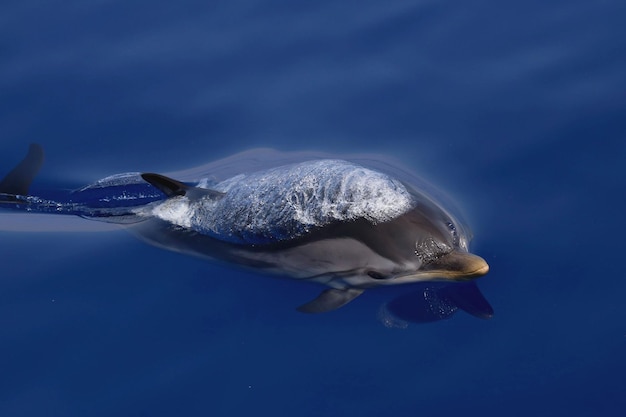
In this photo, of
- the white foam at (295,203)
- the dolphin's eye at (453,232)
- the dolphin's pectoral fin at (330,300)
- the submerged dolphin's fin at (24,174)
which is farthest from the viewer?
the submerged dolphin's fin at (24,174)

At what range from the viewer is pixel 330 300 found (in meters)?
5.72

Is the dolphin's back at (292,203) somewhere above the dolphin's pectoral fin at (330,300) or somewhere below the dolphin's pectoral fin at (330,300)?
above

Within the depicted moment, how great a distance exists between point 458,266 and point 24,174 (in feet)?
14.0

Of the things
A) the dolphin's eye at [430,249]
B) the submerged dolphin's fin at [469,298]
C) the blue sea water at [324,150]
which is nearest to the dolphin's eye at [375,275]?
the blue sea water at [324,150]

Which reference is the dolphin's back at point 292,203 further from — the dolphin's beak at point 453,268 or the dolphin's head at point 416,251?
the dolphin's beak at point 453,268

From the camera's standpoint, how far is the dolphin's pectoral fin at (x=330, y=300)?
563 centimetres

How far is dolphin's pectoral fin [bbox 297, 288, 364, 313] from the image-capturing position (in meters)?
5.63

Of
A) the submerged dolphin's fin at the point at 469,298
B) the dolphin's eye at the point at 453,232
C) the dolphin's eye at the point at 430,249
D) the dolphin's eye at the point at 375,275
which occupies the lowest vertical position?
the submerged dolphin's fin at the point at 469,298

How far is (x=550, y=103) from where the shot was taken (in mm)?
7480

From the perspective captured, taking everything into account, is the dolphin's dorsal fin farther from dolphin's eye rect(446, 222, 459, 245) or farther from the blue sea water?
dolphin's eye rect(446, 222, 459, 245)

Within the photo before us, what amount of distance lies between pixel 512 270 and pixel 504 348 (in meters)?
Result: 0.76

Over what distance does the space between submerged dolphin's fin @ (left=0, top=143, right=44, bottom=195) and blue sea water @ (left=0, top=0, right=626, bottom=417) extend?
0.47 feet

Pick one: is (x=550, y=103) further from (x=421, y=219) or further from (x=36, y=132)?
(x=36, y=132)

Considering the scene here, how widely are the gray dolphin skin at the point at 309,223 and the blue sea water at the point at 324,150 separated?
0.19 meters
